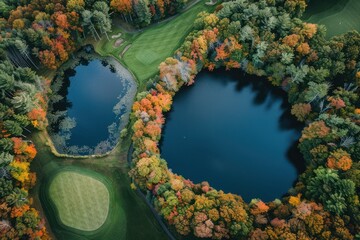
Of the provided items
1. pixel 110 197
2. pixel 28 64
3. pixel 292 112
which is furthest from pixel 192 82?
pixel 28 64

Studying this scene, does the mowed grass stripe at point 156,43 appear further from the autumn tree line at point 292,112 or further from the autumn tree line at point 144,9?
the autumn tree line at point 292,112

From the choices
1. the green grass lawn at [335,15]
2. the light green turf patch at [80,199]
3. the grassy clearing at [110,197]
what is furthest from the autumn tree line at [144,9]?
the light green turf patch at [80,199]

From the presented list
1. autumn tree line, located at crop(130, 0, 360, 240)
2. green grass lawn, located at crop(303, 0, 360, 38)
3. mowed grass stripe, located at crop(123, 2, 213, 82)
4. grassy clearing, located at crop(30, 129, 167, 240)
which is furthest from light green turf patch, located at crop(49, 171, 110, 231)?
green grass lawn, located at crop(303, 0, 360, 38)

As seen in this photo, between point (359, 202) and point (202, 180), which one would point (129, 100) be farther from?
point (359, 202)

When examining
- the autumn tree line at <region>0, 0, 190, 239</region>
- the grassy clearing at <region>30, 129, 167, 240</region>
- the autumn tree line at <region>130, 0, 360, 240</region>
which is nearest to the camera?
the autumn tree line at <region>130, 0, 360, 240</region>

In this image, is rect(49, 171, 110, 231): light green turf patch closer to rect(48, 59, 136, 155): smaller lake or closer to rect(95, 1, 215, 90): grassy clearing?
rect(48, 59, 136, 155): smaller lake
